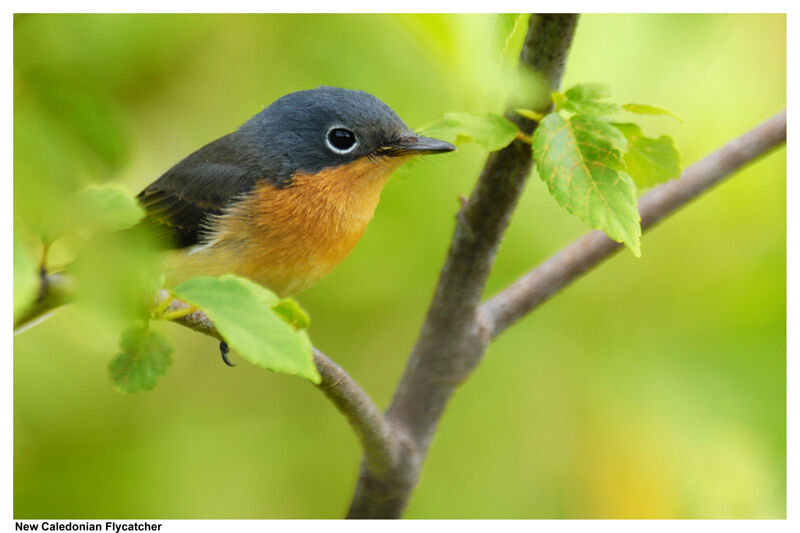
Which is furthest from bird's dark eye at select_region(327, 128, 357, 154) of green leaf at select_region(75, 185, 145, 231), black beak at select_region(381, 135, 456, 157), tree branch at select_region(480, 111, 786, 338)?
green leaf at select_region(75, 185, 145, 231)

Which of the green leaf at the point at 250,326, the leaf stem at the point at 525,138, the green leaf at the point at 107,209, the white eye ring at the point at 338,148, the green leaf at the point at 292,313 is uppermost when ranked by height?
the white eye ring at the point at 338,148

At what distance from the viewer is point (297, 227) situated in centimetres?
323

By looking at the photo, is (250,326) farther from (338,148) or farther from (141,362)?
(338,148)

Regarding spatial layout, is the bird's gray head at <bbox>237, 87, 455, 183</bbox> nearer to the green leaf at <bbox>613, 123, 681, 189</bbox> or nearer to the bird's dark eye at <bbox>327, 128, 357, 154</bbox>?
the bird's dark eye at <bbox>327, 128, 357, 154</bbox>

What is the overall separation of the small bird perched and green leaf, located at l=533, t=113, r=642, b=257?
A: 3.75ft

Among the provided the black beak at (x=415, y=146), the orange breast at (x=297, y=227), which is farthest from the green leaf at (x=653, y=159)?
the orange breast at (x=297, y=227)

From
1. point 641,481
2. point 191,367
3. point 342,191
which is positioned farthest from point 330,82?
point 641,481

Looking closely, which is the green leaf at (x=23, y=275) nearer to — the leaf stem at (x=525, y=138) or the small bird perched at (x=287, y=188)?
the leaf stem at (x=525, y=138)

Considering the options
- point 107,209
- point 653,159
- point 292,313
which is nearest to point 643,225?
point 653,159

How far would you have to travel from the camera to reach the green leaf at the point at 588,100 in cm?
195

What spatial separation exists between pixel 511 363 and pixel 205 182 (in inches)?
74.0

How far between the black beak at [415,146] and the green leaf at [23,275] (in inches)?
67.1

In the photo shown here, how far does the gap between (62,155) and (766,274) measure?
3506 millimetres

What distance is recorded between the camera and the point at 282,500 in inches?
156
